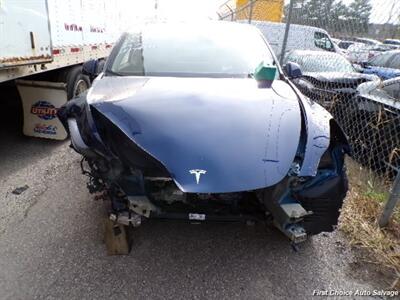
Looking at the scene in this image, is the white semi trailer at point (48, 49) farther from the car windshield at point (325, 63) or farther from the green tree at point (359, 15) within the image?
the car windshield at point (325, 63)

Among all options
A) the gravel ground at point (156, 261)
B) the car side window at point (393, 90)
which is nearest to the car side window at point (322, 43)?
the car side window at point (393, 90)

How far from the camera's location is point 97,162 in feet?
7.62

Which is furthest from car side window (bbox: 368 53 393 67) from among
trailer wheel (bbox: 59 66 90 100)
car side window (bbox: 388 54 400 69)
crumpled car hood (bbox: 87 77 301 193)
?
crumpled car hood (bbox: 87 77 301 193)

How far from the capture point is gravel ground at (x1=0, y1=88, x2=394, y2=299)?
2.29 meters

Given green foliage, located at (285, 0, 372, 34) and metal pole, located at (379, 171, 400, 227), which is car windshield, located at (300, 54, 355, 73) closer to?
green foliage, located at (285, 0, 372, 34)

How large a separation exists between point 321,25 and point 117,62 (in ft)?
14.2

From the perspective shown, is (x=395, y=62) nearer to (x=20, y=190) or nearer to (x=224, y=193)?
(x=224, y=193)

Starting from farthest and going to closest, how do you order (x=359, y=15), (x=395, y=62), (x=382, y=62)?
(x=382, y=62) < (x=395, y=62) < (x=359, y=15)

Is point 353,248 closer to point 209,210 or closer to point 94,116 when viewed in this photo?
point 209,210

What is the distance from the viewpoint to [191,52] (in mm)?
3414

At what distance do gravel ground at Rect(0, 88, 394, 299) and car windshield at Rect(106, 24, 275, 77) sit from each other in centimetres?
134

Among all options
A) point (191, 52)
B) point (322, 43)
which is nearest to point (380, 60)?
point (322, 43)

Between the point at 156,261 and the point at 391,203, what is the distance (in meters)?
1.98

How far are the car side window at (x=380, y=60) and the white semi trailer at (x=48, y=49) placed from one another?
20.6ft
